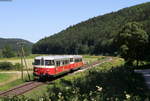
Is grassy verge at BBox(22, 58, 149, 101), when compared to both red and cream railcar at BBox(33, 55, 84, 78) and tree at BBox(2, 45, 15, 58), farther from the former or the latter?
tree at BBox(2, 45, 15, 58)

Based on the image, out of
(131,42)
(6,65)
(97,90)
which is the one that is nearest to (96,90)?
(97,90)

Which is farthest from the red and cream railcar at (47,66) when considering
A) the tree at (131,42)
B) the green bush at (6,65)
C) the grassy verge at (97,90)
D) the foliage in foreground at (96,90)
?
the green bush at (6,65)

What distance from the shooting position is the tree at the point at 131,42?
146ft

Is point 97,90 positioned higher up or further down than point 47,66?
→ higher up

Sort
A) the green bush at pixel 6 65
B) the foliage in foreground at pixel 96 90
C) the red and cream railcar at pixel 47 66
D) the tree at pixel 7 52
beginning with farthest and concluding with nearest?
the tree at pixel 7 52 < the green bush at pixel 6 65 < the red and cream railcar at pixel 47 66 < the foliage in foreground at pixel 96 90

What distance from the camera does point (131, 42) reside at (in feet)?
147

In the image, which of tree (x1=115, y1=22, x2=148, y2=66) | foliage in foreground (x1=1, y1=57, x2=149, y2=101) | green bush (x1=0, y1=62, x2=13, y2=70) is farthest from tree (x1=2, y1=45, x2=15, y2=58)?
foliage in foreground (x1=1, y1=57, x2=149, y2=101)

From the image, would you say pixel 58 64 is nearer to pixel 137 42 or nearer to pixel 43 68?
pixel 43 68

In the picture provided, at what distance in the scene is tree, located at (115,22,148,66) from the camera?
4462cm

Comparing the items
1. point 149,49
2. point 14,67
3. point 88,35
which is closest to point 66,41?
point 88,35

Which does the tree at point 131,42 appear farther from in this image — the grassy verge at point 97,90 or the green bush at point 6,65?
the green bush at point 6,65

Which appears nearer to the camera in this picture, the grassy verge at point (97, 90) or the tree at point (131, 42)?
the grassy verge at point (97, 90)

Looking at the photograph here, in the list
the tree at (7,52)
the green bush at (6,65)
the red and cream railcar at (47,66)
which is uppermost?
the tree at (7,52)

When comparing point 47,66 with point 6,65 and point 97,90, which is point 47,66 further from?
point 6,65
